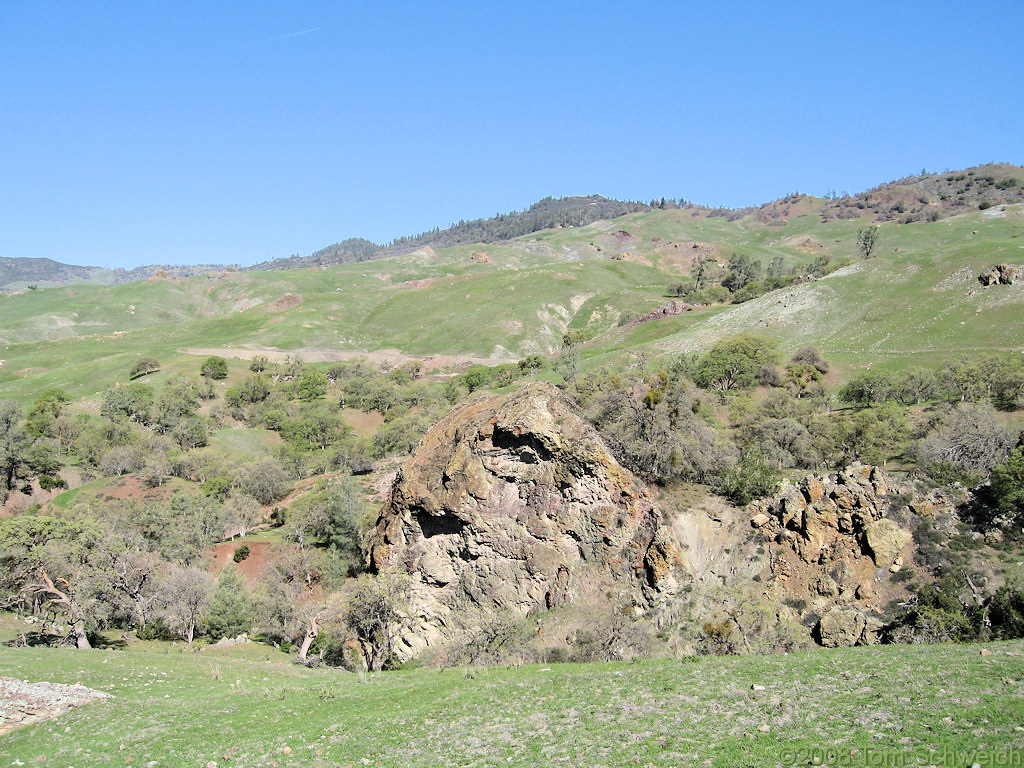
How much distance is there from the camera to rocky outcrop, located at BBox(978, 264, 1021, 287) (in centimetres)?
8631

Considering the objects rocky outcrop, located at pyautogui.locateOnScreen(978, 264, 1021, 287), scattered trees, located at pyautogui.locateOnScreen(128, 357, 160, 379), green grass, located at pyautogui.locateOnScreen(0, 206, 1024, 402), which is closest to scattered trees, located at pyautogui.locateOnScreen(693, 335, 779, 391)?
green grass, located at pyautogui.locateOnScreen(0, 206, 1024, 402)

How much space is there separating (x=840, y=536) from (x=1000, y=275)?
84.0 metres

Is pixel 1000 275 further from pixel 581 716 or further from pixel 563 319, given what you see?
pixel 581 716

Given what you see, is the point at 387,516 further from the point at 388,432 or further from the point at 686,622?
the point at 388,432

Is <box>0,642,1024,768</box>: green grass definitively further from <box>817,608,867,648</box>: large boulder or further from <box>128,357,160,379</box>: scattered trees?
<box>128,357,160,379</box>: scattered trees

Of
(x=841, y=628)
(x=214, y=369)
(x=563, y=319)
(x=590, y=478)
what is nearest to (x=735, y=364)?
(x=590, y=478)

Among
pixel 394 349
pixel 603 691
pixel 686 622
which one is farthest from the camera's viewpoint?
pixel 394 349

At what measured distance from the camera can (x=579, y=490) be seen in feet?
91.0

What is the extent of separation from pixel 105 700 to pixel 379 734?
8.07 meters

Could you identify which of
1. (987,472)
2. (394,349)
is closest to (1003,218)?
(394,349)

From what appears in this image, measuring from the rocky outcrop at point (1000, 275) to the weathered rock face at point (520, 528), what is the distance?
87.4 metres

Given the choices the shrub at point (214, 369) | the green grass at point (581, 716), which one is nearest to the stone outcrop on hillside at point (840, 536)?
the green grass at point (581, 716)

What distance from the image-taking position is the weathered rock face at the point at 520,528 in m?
27.1

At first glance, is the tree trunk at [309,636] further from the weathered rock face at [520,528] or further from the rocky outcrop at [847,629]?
the rocky outcrop at [847,629]
